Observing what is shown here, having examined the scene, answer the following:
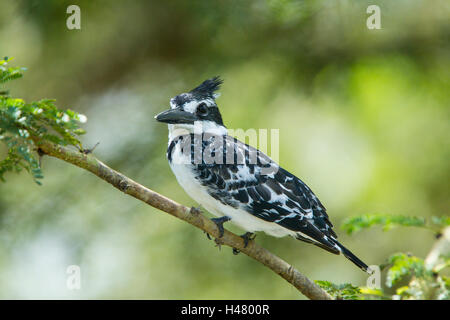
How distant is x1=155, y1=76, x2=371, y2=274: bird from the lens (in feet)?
11.6

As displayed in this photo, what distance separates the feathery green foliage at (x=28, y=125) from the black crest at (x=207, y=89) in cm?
165

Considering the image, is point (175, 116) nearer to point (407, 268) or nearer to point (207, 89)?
point (207, 89)

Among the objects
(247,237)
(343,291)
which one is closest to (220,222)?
(247,237)

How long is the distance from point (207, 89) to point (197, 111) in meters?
0.22

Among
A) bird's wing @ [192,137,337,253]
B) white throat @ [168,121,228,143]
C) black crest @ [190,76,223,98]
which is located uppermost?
black crest @ [190,76,223,98]

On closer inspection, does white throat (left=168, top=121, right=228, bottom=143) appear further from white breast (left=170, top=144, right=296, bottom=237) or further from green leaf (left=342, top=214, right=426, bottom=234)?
green leaf (left=342, top=214, right=426, bottom=234)

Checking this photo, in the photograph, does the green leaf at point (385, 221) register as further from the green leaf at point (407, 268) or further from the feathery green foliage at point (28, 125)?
the feathery green foliage at point (28, 125)

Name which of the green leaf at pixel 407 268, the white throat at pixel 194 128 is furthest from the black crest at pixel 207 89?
the green leaf at pixel 407 268

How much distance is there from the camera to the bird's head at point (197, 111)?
12.4 ft

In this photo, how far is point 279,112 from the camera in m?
5.58

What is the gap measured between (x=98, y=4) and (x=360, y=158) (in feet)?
10.4

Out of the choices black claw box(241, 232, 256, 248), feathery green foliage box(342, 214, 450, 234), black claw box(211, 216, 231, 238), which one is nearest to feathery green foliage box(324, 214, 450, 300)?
feathery green foliage box(342, 214, 450, 234)

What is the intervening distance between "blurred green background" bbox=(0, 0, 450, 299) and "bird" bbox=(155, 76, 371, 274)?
1.17 m

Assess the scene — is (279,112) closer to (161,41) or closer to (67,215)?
(161,41)
